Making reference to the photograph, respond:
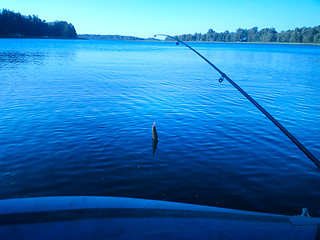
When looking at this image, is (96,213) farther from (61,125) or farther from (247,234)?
(61,125)

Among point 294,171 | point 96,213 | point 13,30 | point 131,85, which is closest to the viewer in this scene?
point 96,213

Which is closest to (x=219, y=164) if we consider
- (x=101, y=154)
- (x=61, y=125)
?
(x=101, y=154)

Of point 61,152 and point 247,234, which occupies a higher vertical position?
point 247,234

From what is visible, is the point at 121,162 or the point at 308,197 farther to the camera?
the point at 121,162

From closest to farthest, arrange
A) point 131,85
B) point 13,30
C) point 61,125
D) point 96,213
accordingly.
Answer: point 96,213, point 61,125, point 131,85, point 13,30

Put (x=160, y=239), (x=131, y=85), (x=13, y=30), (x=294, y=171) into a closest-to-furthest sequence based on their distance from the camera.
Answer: (x=160, y=239) < (x=294, y=171) < (x=131, y=85) < (x=13, y=30)

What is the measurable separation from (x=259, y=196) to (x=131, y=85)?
20.4m

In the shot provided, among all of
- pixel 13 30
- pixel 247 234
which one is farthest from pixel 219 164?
pixel 13 30

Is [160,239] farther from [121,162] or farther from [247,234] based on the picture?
[121,162]

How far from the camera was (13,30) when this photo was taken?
176m

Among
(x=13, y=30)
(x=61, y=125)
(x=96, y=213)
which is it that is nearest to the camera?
(x=96, y=213)

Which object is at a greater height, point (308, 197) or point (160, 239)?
point (160, 239)

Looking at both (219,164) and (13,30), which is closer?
(219,164)

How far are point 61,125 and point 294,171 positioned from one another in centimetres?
1106
